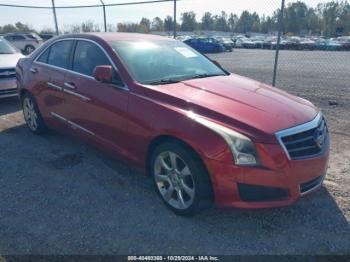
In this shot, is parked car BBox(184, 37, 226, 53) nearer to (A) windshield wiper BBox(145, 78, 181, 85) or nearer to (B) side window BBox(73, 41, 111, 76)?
(B) side window BBox(73, 41, 111, 76)

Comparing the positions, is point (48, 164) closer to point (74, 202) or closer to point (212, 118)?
point (74, 202)

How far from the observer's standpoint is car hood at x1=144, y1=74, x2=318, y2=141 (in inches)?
107

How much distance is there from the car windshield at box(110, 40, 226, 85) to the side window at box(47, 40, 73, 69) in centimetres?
92

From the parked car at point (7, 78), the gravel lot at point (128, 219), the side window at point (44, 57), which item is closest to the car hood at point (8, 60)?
the parked car at point (7, 78)

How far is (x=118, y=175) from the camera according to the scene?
388cm

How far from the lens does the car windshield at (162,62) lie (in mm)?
3541

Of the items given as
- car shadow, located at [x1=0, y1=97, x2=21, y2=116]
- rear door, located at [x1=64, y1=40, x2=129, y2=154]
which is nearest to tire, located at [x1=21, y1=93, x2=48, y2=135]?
rear door, located at [x1=64, y1=40, x2=129, y2=154]

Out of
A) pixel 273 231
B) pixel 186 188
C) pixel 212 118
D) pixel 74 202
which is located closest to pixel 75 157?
pixel 74 202

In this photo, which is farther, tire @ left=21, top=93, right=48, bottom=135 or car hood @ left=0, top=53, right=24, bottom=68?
car hood @ left=0, top=53, right=24, bottom=68

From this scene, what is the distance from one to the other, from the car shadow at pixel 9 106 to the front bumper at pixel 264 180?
18.7 feet

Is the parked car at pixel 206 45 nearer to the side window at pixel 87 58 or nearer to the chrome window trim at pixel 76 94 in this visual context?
the side window at pixel 87 58

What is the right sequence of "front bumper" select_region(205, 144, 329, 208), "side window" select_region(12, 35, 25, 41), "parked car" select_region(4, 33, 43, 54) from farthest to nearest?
"side window" select_region(12, 35, 25, 41)
"parked car" select_region(4, 33, 43, 54)
"front bumper" select_region(205, 144, 329, 208)

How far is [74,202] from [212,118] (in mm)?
1688

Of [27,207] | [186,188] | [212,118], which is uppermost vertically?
[212,118]
